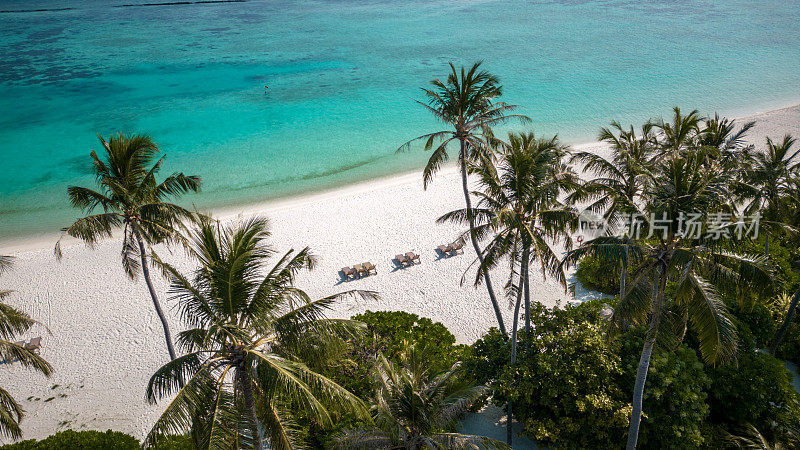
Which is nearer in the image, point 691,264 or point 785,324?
point 691,264

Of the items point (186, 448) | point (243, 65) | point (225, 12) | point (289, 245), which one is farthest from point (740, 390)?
point (225, 12)

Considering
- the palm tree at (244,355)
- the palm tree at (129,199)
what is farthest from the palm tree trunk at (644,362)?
the palm tree at (129,199)

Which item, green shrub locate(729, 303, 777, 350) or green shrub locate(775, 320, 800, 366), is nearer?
green shrub locate(729, 303, 777, 350)

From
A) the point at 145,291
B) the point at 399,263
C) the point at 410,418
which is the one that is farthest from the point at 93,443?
the point at 399,263

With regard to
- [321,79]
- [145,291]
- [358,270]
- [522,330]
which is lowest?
[522,330]

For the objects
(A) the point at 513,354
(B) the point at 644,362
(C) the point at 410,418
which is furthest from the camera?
(A) the point at 513,354

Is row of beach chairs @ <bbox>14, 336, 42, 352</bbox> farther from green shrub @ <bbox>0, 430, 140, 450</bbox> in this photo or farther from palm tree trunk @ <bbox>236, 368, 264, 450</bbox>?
palm tree trunk @ <bbox>236, 368, 264, 450</bbox>

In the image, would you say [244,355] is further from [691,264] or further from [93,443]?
[691,264]

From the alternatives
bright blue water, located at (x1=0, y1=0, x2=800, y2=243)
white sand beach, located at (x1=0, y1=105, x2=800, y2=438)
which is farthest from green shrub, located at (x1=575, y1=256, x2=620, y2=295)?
bright blue water, located at (x1=0, y1=0, x2=800, y2=243)
